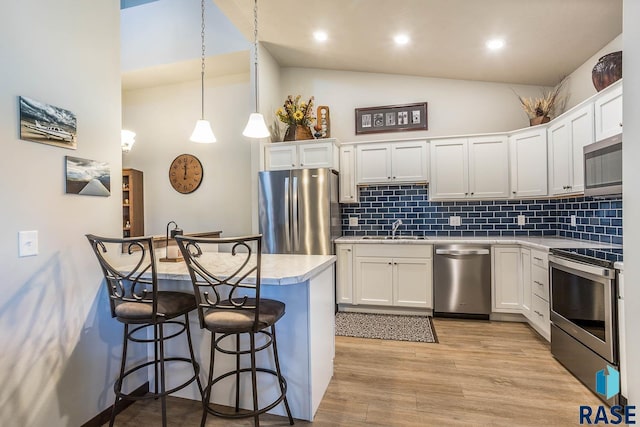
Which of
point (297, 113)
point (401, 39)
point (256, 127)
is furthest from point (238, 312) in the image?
point (401, 39)

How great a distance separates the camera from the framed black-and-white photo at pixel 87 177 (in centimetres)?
170

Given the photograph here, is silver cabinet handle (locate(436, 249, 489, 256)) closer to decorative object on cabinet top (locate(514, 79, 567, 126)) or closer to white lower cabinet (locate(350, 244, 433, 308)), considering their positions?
white lower cabinet (locate(350, 244, 433, 308))

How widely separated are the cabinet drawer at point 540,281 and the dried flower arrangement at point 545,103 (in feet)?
5.74

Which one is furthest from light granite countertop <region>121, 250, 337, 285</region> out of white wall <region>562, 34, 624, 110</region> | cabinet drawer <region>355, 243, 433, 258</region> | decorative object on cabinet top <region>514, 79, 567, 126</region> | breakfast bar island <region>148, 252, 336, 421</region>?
white wall <region>562, 34, 624, 110</region>

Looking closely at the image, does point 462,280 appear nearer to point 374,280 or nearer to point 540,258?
point 540,258

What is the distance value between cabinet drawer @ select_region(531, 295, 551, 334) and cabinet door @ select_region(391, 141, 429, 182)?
1.75 m

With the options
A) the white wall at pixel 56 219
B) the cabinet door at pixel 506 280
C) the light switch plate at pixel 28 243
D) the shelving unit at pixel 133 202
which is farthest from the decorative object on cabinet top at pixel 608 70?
the shelving unit at pixel 133 202

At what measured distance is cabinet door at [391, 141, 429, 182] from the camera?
12.8ft

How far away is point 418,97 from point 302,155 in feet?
5.84

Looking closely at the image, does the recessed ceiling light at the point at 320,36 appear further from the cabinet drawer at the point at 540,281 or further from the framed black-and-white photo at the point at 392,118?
the cabinet drawer at the point at 540,281

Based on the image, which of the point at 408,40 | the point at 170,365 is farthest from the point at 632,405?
the point at 408,40

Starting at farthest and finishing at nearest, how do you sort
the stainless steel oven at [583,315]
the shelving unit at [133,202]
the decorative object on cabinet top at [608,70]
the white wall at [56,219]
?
Answer: 1. the shelving unit at [133,202]
2. the decorative object on cabinet top at [608,70]
3. the stainless steel oven at [583,315]
4. the white wall at [56,219]

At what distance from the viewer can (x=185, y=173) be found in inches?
181

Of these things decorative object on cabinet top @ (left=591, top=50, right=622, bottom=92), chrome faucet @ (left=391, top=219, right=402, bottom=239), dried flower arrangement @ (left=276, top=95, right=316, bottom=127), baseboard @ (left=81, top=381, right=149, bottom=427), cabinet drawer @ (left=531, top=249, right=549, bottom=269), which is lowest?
baseboard @ (left=81, top=381, right=149, bottom=427)
